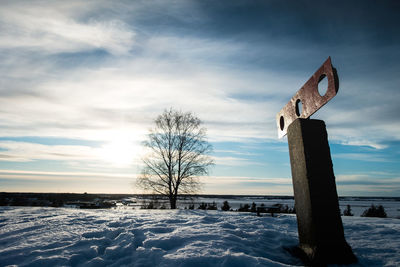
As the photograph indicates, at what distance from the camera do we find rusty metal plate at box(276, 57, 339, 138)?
8.05 ft

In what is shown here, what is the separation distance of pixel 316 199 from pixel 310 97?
145 centimetres

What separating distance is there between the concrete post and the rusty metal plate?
258mm

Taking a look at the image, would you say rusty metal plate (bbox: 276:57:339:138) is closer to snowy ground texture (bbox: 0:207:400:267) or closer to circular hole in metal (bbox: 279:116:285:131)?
circular hole in metal (bbox: 279:116:285:131)

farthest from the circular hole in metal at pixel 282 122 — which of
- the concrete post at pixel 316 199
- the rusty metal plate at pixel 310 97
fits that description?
the concrete post at pixel 316 199

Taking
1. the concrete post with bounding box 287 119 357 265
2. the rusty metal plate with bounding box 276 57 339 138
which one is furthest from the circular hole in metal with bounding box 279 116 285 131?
the concrete post with bounding box 287 119 357 265

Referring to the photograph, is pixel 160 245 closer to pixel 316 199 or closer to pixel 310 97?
pixel 316 199

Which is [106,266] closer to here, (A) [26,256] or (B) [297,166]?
(A) [26,256]

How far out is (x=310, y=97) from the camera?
9.73 ft

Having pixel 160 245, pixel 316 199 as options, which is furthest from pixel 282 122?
pixel 160 245

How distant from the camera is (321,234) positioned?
274 cm

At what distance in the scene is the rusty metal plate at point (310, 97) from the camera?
2453mm

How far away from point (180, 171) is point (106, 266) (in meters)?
14.6

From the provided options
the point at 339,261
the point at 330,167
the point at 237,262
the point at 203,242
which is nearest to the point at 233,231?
the point at 203,242

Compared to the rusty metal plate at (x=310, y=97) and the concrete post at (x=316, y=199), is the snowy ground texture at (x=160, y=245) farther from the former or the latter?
the rusty metal plate at (x=310, y=97)
